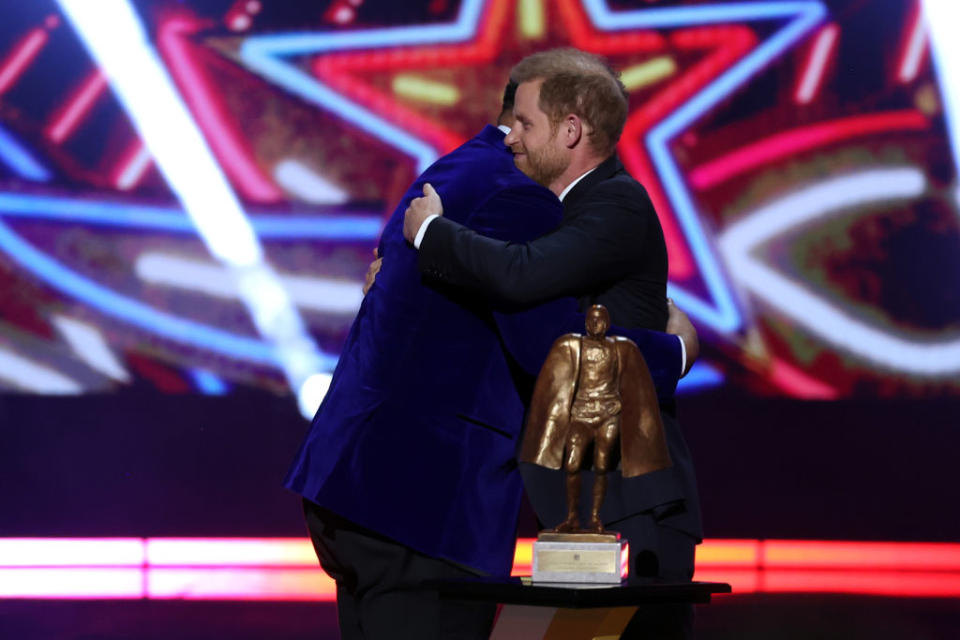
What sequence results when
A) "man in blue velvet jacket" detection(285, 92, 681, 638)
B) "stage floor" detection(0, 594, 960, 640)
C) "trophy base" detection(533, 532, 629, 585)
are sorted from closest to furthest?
"trophy base" detection(533, 532, 629, 585)
"man in blue velvet jacket" detection(285, 92, 681, 638)
"stage floor" detection(0, 594, 960, 640)

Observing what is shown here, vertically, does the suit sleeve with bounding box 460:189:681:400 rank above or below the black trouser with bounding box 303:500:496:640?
above

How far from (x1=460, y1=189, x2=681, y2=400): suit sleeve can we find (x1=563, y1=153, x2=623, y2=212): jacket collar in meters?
0.13

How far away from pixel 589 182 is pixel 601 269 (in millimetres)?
183

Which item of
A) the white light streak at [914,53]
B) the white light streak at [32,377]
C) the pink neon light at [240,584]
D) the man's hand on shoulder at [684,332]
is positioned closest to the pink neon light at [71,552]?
the pink neon light at [240,584]

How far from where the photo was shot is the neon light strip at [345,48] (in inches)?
168

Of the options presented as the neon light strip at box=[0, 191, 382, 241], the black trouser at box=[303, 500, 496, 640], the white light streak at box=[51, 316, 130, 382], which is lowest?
the black trouser at box=[303, 500, 496, 640]

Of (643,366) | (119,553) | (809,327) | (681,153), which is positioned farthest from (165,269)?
(643,366)

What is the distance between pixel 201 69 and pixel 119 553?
1.69 m

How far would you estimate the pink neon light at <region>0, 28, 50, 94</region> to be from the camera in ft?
14.3

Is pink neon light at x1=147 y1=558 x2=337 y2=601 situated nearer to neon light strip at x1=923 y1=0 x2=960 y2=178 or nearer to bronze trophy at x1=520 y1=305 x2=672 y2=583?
bronze trophy at x1=520 y1=305 x2=672 y2=583

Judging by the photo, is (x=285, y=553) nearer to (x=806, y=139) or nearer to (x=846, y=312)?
(x=846, y=312)

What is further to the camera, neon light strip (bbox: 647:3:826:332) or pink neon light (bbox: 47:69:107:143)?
pink neon light (bbox: 47:69:107:143)

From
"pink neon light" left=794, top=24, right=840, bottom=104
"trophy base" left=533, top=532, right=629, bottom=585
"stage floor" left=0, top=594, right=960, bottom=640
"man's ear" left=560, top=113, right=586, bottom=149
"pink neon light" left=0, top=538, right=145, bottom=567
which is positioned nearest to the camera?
"trophy base" left=533, top=532, right=629, bottom=585

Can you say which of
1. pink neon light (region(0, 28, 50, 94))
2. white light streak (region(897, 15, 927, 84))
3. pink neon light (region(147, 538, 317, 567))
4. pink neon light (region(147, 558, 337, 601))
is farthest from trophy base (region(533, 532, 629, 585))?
pink neon light (region(0, 28, 50, 94))
